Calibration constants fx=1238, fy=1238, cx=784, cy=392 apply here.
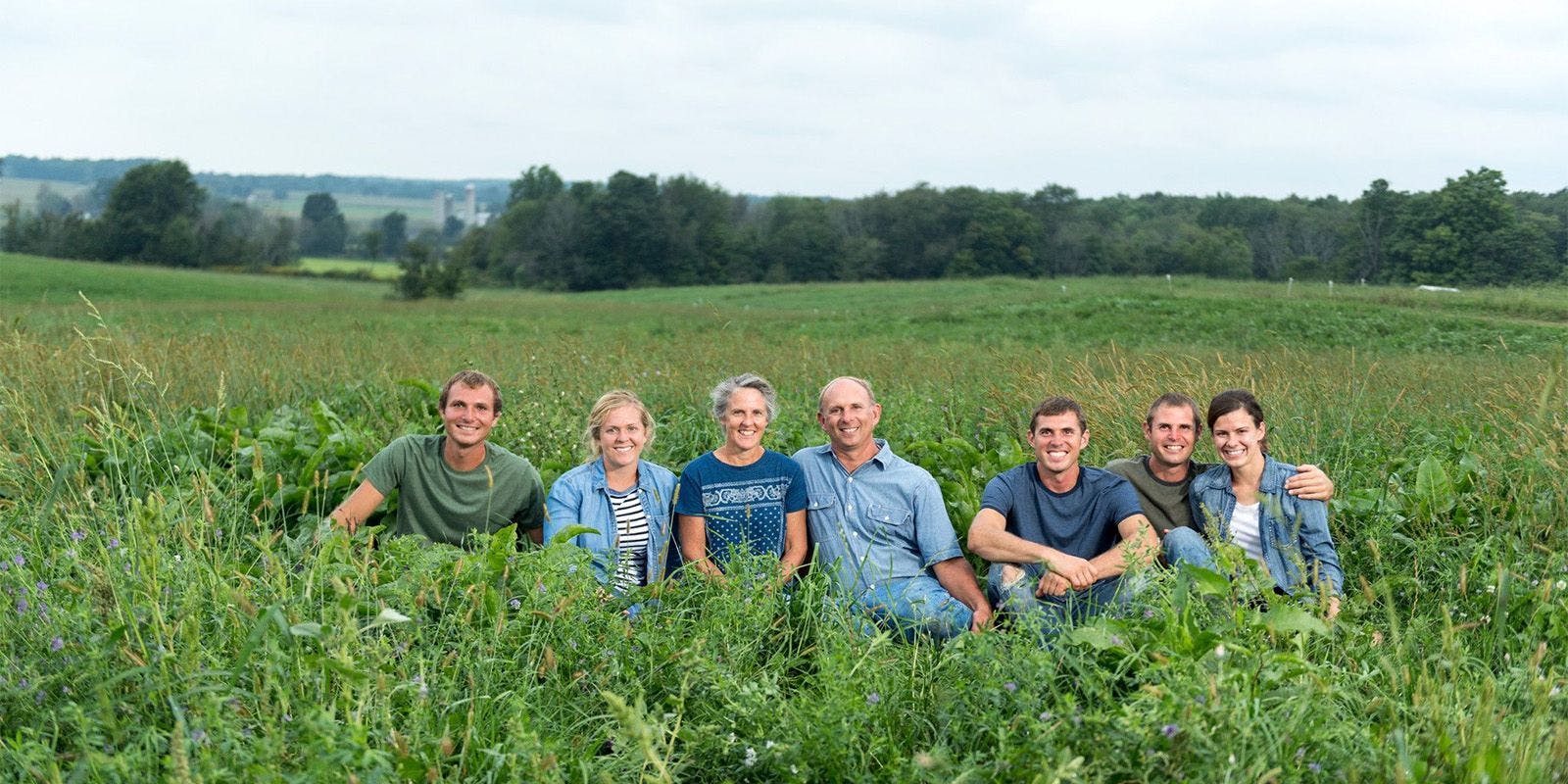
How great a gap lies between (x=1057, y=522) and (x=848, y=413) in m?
0.93

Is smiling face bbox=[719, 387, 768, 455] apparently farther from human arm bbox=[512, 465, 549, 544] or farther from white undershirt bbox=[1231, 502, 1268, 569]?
white undershirt bbox=[1231, 502, 1268, 569]

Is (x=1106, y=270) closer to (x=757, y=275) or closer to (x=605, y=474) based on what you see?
(x=757, y=275)

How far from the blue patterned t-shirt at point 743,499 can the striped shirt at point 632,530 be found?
0.18 metres

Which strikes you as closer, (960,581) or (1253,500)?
(1253,500)

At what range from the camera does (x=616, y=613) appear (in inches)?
155

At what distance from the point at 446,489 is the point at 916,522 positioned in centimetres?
201

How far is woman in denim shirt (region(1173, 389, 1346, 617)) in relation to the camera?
4773 mm

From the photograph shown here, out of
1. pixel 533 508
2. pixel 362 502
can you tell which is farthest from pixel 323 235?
pixel 533 508

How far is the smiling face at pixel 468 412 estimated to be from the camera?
5141 mm

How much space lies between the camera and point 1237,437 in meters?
4.79

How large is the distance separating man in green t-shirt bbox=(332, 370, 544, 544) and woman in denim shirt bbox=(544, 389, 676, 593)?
0.39 metres

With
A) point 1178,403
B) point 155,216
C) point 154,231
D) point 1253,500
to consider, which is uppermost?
point 155,216

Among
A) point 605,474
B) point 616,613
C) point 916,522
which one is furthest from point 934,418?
point 616,613

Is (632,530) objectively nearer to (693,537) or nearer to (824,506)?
(693,537)
